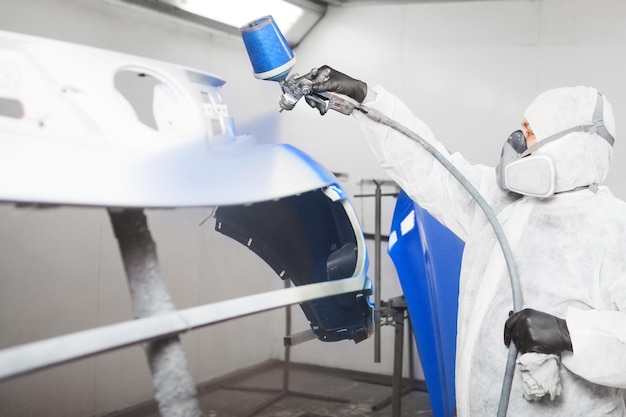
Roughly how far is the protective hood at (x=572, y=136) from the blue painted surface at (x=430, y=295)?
998mm

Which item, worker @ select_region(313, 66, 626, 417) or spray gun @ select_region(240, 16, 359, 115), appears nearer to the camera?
spray gun @ select_region(240, 16, 359, 115)

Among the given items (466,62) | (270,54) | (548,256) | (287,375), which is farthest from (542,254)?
(466,62)

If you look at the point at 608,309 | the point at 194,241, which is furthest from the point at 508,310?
the point at 194,241

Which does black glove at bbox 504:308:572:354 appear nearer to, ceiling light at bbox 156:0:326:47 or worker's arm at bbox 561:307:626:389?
worker's arm at bbox 561:307:626:389

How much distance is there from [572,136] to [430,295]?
1109 millimetres

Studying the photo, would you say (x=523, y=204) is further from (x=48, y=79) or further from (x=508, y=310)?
(x=48, y=79)

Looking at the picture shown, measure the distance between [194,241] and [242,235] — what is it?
6.6 inches

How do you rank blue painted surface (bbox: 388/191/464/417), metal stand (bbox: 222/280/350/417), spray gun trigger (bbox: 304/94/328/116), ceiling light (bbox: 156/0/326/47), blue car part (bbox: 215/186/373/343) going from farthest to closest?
1. blue painted surface (bbox: 388/191/464/417)
2. ceiling light (bbox: 156/0/326/47)
3. spray gun trigger (bbox: 304/94/328/116)
4. metal stand (bbox: 222/280/350/417)
5. blue car part (bbox: 215/186/373/343)

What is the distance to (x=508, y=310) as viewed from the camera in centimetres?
160

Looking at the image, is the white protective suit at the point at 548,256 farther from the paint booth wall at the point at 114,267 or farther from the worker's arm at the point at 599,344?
the paint booth wall at the point at 114,267

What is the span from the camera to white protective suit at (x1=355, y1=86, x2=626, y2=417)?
4.86 feet

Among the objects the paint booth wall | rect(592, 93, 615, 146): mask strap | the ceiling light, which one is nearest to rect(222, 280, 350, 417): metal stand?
the paint booth wall

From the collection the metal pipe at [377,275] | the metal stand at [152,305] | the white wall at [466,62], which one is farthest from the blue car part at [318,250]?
the white wall at [466,62]

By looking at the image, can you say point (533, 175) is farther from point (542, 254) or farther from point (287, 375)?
point (287, 375)
